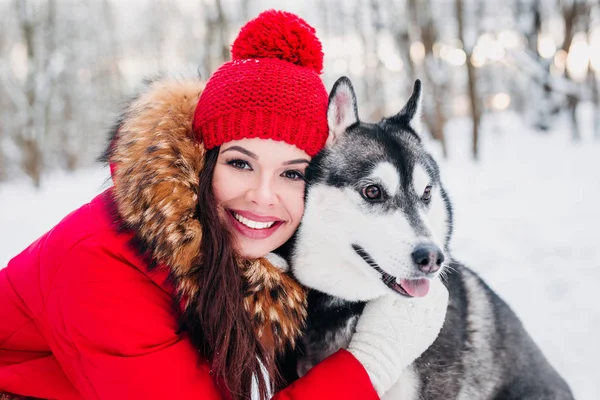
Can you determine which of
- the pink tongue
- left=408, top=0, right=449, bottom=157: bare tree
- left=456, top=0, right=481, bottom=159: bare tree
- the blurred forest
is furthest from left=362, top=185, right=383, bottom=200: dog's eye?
left=408, top=0, right=449, bottom=157: bare tree

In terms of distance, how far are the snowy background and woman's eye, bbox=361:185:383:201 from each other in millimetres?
1051

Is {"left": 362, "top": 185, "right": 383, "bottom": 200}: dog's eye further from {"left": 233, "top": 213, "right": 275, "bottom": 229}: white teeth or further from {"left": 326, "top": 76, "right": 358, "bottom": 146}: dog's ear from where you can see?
{"left": 233, "top": 213, "right": 275, "bottom": 229}: white teeth

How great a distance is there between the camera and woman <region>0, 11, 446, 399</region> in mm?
1538

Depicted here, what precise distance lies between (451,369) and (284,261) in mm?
896

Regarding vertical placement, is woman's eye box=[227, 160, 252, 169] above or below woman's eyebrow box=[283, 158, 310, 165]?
above

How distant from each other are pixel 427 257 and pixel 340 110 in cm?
77

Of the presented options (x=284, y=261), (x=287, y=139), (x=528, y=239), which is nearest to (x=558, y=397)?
(x=284, y=261)

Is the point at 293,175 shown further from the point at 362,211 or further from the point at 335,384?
the point at 335,384

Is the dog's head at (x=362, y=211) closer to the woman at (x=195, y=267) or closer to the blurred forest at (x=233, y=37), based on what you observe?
the woman at (x=195, y=267)

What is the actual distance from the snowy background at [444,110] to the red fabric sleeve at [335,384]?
1110 millimetres

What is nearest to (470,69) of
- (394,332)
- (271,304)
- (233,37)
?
(233,37)

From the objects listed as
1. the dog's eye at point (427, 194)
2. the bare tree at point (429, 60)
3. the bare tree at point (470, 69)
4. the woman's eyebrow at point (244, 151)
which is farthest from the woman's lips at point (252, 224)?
the bare tree at point (429, 60)

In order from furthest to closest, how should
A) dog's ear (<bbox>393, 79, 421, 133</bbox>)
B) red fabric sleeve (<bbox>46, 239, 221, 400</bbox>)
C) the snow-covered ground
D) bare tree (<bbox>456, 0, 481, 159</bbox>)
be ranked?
bare tree (<bbox>456, 0, 481, 159</bbox>)
the snow-covered ground
dog's ear (<bbox>393, 79, 421, 133</bbox>)
red fabric sleeve (<bbox>46, 239, 221, 400</bbox>)

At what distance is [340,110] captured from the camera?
2.11 meters
